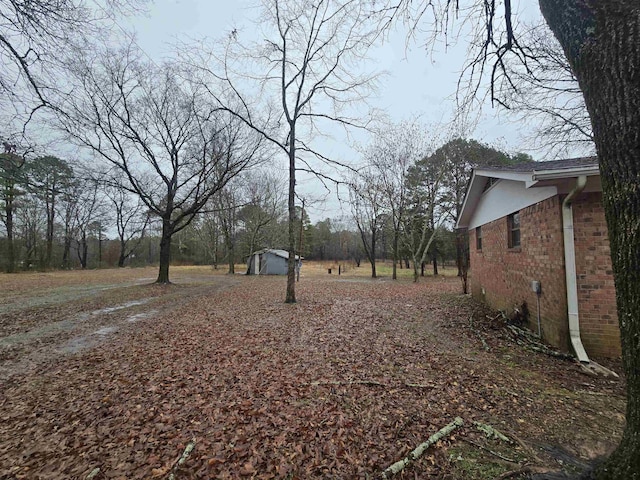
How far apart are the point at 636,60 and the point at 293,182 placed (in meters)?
9.42

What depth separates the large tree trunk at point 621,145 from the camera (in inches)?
56.3

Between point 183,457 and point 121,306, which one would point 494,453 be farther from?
point 121,306

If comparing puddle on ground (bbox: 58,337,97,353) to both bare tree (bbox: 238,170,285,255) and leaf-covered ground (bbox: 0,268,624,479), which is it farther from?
bare tree (bbox: 238,170,285,255)

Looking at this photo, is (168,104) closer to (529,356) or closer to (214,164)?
(214,164)

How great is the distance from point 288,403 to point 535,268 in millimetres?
5167

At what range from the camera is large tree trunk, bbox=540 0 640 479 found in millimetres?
1431

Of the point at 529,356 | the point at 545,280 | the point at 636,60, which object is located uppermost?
the point at 636,60

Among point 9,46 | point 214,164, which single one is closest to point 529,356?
point 9,46

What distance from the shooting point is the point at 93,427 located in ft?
9.39

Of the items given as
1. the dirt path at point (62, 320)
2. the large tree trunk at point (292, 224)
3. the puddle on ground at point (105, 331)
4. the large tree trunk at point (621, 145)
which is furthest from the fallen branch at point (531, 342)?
the puddle on ground at point (105, 331)

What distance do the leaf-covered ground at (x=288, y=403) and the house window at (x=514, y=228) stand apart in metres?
2.09

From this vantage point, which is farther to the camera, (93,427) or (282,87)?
(282,87)

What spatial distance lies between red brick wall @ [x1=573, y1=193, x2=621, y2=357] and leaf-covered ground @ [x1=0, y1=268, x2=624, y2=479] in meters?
0.66

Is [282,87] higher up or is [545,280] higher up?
[282,87]
